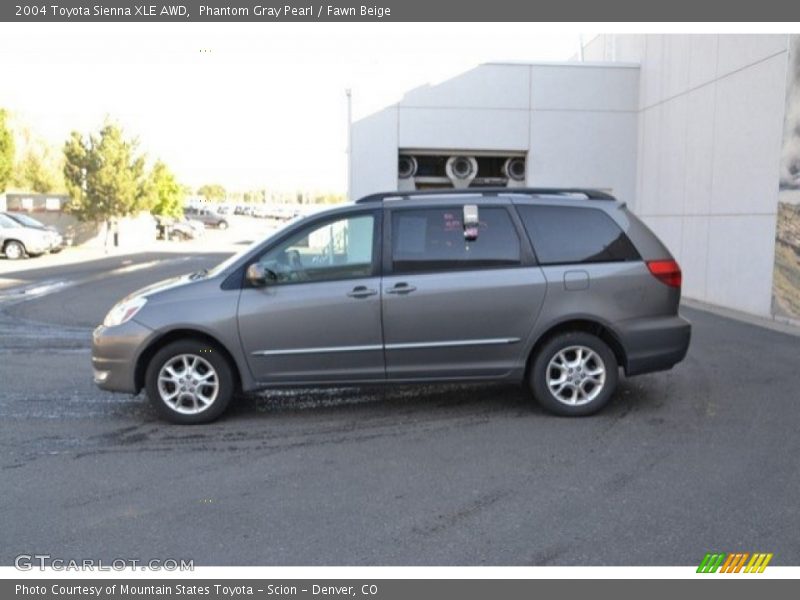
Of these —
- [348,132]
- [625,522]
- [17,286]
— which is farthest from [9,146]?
[625,522]

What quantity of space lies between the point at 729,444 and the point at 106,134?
97.1ft

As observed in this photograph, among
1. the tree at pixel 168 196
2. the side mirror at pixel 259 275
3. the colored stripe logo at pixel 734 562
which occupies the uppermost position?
the tree at pixel 168 196

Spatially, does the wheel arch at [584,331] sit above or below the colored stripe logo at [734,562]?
above

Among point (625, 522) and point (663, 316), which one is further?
point (663, 316)

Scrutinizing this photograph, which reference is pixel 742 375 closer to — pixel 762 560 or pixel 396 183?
pixel 762 560

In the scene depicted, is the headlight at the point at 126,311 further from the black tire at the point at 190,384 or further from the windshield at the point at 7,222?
the windshield at the point at 7,222

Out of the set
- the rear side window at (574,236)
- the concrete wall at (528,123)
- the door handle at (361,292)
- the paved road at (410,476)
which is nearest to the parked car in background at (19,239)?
the concrete wall at (528,123)

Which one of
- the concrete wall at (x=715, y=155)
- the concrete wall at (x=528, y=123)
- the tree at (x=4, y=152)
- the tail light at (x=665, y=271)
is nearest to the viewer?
the tail light at (x=665, y=271)

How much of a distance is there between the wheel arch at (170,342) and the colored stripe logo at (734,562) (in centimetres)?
371

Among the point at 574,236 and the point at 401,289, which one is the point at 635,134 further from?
the point at 401,289

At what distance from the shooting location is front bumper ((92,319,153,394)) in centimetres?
563

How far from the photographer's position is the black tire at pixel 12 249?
2312cm

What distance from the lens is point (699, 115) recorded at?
1335cm

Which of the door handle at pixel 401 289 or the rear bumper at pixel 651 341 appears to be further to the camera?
the rear bumper at pixel 651 341
